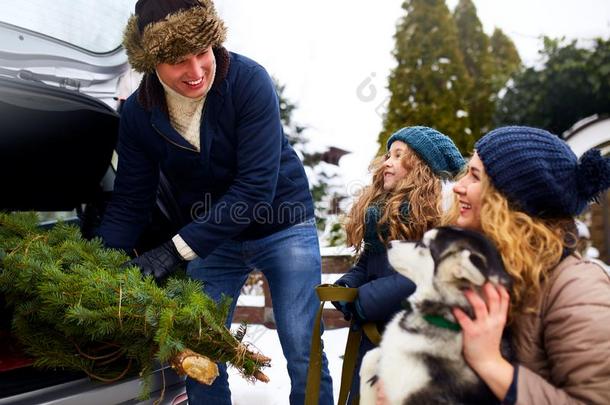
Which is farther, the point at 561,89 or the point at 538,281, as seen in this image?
the point at 561,89

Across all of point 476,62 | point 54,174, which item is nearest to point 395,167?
point 54,174

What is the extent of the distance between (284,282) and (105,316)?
0.76m

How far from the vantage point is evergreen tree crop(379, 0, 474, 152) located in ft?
22.9

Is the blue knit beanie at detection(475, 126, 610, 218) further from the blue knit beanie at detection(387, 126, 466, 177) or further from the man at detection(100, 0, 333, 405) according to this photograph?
the man at detection(100, 0, 333, 405)

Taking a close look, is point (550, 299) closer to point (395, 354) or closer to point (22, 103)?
point (395, 354)

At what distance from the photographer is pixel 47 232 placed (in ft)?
6.75

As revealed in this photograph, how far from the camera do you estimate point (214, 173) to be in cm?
211

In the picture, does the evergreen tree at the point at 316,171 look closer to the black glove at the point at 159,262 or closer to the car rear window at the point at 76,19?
the car rear window at the point at 76,19

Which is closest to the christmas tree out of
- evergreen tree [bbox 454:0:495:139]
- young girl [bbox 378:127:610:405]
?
young girl [bbox 378:127:610:405]

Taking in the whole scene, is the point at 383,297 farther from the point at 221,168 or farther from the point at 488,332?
the point at 221,168

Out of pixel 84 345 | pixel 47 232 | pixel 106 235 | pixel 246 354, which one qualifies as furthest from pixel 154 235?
pixel 246 354

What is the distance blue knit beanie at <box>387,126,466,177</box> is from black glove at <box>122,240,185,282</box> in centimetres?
91

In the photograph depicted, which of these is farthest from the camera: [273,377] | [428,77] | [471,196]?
[428,77]

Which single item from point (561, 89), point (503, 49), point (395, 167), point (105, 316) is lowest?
point (105, 316)
